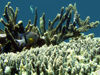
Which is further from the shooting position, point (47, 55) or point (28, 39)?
point (28, 39)

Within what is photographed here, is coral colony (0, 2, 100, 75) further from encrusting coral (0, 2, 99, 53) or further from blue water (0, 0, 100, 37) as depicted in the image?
blue water (0, 0, 100, 37)

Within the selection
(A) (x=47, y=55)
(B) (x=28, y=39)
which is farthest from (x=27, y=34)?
(A) (x=47, y=55)

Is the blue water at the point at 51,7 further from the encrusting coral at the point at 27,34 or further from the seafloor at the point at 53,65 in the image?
the seafloor at the point at 53,65

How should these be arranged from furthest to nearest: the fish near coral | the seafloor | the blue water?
the blue water, the fish near coral, the seafloor

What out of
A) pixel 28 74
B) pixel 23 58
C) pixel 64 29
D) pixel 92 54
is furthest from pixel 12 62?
pixel 64 29

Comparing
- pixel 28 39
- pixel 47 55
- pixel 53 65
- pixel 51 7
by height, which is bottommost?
pixel 53 65

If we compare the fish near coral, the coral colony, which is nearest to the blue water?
the coral colony

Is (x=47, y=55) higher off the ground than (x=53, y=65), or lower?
higher

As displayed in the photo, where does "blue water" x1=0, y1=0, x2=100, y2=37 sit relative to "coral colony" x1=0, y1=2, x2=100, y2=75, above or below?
above

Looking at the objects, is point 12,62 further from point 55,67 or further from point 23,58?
point 55,67

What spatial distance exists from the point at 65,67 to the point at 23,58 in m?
0.70

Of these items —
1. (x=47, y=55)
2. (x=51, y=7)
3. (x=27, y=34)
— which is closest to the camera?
(x=47, y=55)

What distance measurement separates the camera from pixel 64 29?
4672mm

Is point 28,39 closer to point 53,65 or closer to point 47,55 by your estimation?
point 47,55
